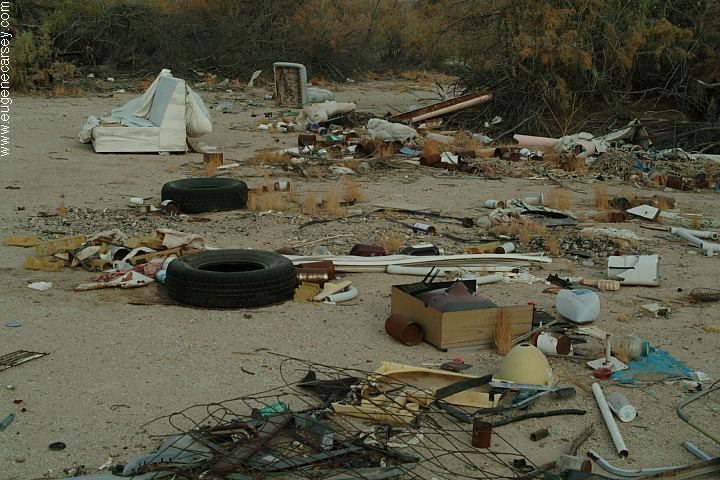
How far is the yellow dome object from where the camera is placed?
15.9ft

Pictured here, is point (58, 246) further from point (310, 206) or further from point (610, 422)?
point (610, 422)

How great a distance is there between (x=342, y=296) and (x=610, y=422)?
8.45 feet

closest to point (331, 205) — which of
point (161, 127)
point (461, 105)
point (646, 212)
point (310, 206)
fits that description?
point (310, 206)

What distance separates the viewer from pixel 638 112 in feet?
54.4

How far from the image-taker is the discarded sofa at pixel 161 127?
13094 mm

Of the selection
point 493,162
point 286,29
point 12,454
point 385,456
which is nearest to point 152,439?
point 12,454

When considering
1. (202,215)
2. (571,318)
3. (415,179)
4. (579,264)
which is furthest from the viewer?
(415,179)

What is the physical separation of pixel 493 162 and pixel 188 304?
322 inches

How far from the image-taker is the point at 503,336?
5.52 meters

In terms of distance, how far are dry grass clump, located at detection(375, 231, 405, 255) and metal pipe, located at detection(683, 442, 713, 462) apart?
3967 mm

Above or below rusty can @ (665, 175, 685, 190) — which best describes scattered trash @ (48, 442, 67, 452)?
above

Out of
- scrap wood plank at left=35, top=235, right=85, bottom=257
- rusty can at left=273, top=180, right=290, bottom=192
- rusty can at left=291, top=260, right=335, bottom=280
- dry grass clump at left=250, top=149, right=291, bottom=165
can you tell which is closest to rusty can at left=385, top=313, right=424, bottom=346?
rusty can at left=291, top=260, right=335, bottom=280

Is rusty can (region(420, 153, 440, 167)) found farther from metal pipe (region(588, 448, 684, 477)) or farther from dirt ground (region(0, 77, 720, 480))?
metal pipe (region(588, 448, 684, 477))

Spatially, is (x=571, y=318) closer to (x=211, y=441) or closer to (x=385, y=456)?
(x=385, y=456)
